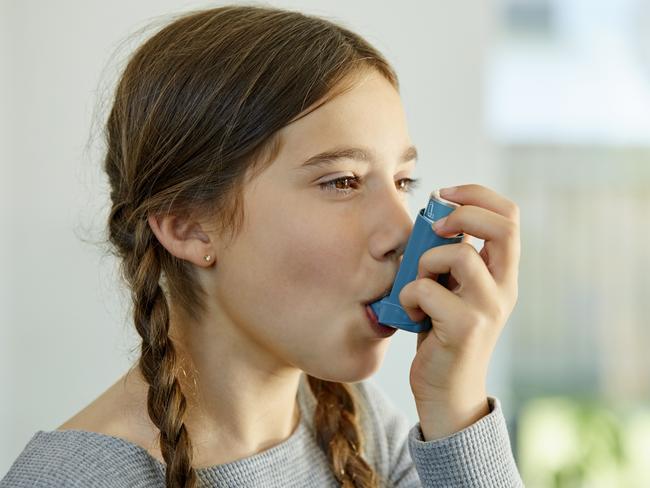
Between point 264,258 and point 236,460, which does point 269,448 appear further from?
point 264,258

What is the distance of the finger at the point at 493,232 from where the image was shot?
3.23ft

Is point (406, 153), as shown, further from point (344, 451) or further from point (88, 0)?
point (88, 0)

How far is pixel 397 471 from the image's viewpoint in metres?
1.33

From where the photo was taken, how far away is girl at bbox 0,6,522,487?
998mm

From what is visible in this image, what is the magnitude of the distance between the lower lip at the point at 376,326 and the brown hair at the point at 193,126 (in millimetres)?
193

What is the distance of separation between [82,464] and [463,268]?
0.49 meters

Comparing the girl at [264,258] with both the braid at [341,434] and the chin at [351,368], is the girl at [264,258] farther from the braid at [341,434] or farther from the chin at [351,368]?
the braid at [341,434]

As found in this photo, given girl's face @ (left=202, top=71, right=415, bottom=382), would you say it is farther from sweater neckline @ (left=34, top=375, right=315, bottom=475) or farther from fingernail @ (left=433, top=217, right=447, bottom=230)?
sweater neckline @ (left=34, top=375, right=315, bottom=475)

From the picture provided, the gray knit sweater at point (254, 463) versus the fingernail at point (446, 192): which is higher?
the fingernail at point (446, 192)

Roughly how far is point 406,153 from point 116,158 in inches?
15.3

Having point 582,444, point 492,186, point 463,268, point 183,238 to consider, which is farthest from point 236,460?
point 582,444

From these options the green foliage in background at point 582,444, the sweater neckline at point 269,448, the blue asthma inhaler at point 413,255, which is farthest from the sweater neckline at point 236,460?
the green foliage in background at point 582,444

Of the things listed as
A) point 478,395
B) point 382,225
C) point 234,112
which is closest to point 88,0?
point 234,112

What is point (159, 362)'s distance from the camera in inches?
40.2
